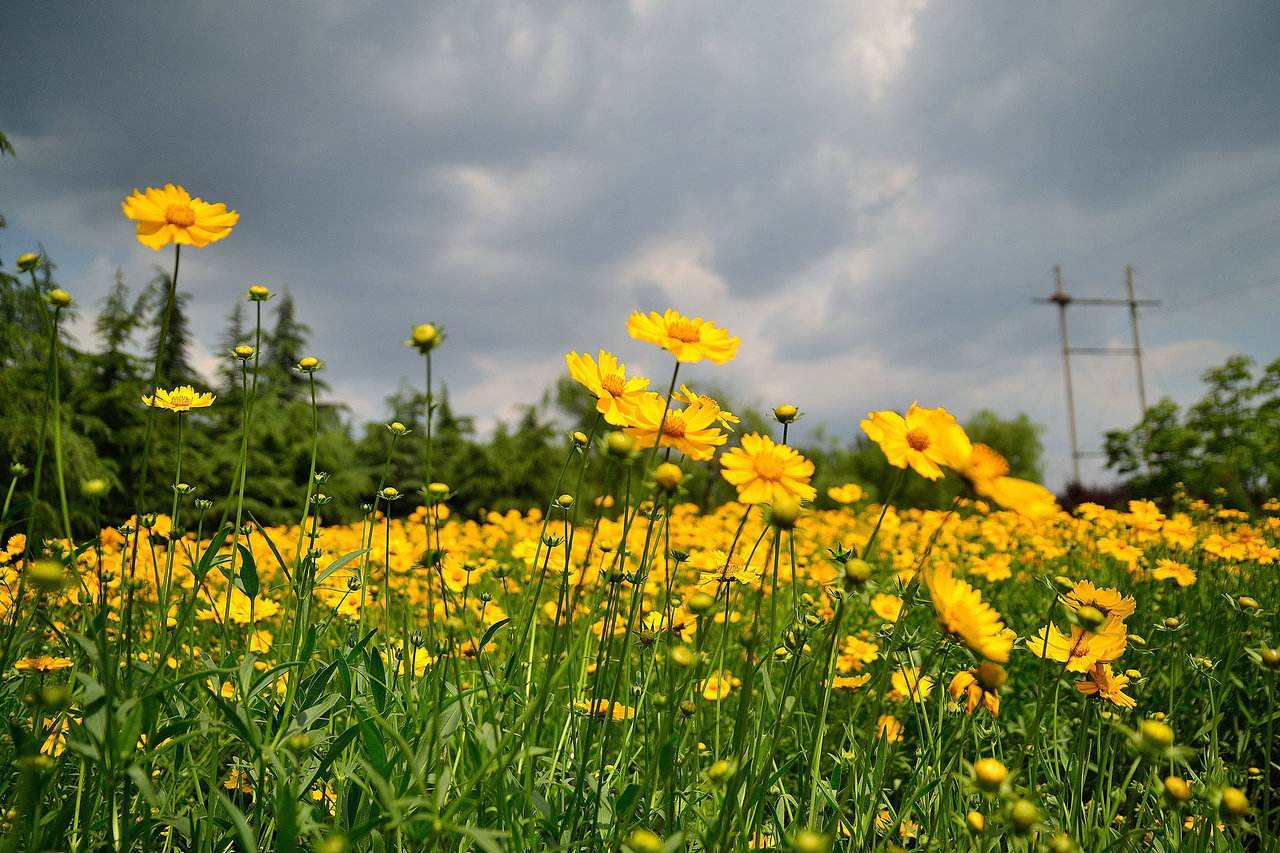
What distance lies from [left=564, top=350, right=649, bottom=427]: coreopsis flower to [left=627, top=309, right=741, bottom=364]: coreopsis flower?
0.12 metres

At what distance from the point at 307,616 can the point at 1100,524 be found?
3.88m

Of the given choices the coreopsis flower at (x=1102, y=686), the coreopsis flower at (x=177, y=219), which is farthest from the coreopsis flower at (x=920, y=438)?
the coreopsis flower at (x=177, y=219)

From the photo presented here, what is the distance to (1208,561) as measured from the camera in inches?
120

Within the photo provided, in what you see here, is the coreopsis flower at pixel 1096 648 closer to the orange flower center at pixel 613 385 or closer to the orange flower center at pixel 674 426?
the orange flower center at pixel 674 426

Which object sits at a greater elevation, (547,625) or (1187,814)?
(547,625)

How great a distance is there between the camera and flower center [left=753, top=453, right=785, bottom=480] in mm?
1000

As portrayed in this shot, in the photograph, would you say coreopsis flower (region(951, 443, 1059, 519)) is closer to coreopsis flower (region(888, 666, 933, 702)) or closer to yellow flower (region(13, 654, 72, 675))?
coreopsis flower (region(888, 666, 933, 702))

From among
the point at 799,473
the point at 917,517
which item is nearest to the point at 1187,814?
the point at 799,473

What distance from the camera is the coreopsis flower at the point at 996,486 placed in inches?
35.0

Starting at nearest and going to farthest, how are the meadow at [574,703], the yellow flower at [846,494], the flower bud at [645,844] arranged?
the flower bud at [645,844] < the meadow at [574,703] < the yellow flower at [846,494]

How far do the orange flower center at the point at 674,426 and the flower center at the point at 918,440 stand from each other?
33 cm

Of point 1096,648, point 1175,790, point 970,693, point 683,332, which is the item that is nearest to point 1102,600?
point 1096,648

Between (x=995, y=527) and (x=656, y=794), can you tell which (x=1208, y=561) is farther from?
(x=656, y=794)

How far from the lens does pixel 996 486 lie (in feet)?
2.95
